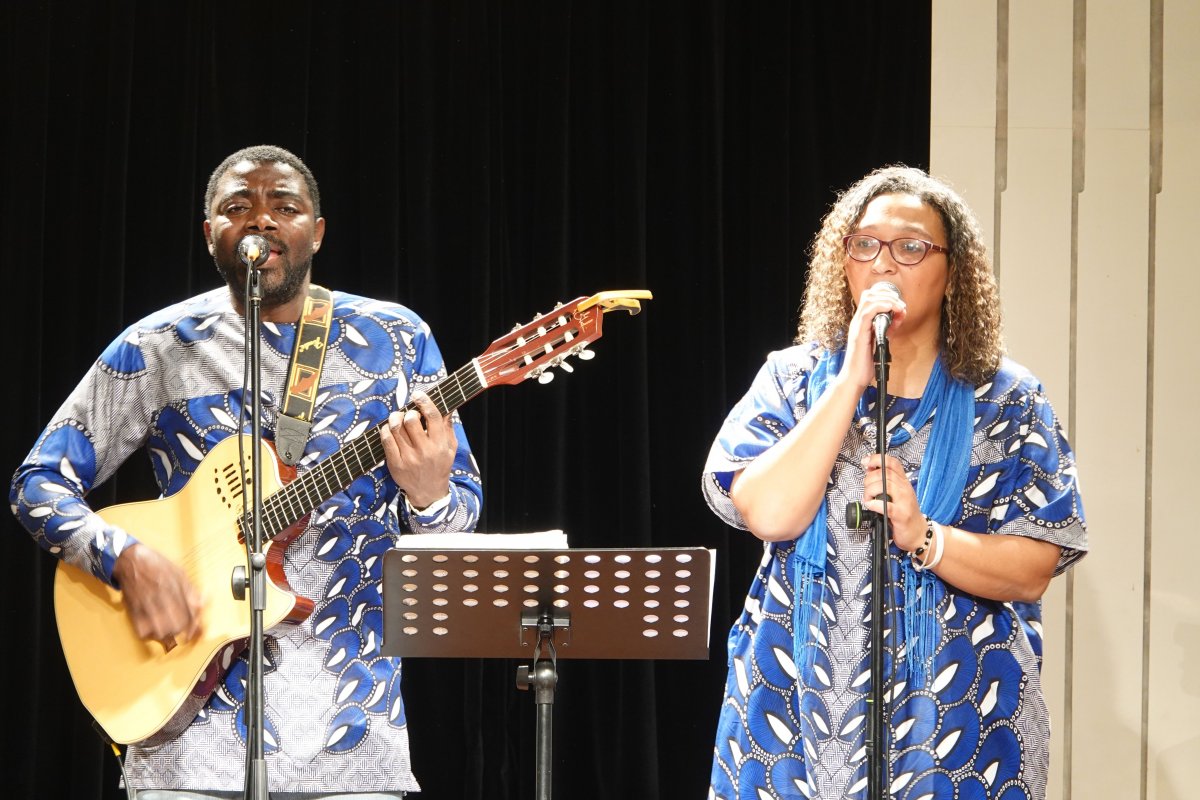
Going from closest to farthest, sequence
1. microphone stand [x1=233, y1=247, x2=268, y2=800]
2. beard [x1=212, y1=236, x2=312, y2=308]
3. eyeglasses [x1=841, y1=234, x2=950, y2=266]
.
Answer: microphone stand [x1=233, y1=247, x2=268, y2=800]
eyeglasses [x1=841, y1=234, x2=950, y2=266]
beard [x1=212, y1=236, x2=312, y2=308]

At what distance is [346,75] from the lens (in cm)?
463

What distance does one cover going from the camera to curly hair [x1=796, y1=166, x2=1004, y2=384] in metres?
2.88

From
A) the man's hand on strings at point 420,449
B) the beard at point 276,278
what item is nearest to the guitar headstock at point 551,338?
the man's hand on strings at point 420,449

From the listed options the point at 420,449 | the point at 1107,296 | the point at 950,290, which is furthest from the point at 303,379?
the point at 1107,296

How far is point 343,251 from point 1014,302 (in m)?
2.34

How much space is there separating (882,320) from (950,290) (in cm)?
46

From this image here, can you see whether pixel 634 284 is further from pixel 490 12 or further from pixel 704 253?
pixel 490 12

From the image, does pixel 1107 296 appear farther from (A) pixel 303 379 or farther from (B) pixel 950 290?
(A) pixel 303 379

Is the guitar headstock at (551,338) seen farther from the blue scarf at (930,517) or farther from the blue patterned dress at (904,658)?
the blue scarf at (930,517)

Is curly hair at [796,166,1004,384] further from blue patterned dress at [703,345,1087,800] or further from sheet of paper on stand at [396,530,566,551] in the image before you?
sheet of paper on stand at [396,530,566,551]

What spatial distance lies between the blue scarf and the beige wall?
2096mm

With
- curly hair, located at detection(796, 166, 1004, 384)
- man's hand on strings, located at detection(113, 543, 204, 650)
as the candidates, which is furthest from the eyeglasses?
man's hand on strings, located at detection(113, 543, 204, 650)

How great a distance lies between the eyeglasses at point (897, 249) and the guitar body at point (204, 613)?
1.40 metres

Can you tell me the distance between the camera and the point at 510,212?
4.65 m
